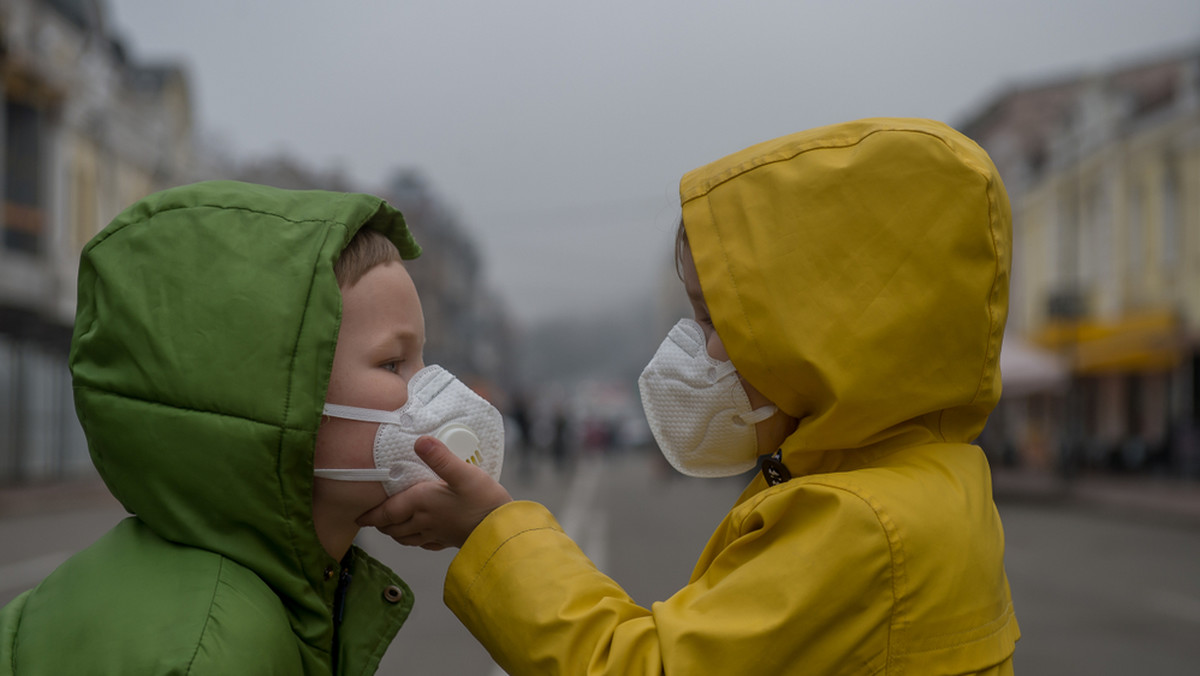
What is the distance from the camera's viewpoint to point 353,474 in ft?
5.49

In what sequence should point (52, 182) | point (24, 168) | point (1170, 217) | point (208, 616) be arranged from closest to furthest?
point (208, 616) < point (24, 168) < point (52, 182) < point (1170, 217)

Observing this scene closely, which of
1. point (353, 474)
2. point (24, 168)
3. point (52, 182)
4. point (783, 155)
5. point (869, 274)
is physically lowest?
point (52, 182)

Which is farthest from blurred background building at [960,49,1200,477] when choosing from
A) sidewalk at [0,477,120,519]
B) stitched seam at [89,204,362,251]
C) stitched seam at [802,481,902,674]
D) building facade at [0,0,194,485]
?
stitched seam at [89,204,362,251]

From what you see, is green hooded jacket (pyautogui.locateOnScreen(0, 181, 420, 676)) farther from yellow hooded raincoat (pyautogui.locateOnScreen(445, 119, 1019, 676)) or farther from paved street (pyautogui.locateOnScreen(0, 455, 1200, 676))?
paved street (pyautogui.locateOnScreen(0, 455, 1200, 676))

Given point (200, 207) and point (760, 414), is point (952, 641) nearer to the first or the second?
point (760, 414)

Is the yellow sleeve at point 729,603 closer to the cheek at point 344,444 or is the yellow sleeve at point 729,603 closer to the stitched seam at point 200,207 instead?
the cheek at point 344,444

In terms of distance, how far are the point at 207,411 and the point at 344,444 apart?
9.7 inches

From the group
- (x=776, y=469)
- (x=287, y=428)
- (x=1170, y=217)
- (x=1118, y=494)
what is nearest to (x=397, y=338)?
(x=287, y=428)

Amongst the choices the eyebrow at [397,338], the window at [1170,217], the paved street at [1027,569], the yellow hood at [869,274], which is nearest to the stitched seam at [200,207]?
the eyebrow at [397,338]

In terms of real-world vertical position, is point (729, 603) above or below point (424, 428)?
below

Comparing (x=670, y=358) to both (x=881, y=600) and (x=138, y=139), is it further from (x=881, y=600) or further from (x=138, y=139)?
(x=138, y=139)

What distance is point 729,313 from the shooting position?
1591 millimetres

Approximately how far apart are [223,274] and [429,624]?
5.67 metres

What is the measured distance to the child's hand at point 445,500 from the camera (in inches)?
65.1
